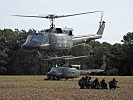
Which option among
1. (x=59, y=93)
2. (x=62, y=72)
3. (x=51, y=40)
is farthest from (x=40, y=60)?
(x=59, y=93)

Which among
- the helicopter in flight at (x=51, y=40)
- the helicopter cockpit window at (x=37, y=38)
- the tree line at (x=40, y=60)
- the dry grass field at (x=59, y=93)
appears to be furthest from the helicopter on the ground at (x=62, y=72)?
the tree line at (x=40, y=60)

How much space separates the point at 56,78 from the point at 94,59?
5693cm

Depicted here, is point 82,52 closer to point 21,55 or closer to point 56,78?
point 21,55

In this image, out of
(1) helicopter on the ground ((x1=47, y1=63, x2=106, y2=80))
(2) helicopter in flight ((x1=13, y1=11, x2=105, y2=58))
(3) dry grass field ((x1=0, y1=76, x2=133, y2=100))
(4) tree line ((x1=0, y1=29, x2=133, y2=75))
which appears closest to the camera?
(3) dry grass field ((x1=0, y1=76, x2=133, y2=100))

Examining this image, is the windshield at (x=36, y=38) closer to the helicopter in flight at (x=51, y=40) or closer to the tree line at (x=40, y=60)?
the helicopter in flight at (x=51, y=40)

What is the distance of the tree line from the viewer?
98081 millimetres

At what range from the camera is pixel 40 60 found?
94.4 meters

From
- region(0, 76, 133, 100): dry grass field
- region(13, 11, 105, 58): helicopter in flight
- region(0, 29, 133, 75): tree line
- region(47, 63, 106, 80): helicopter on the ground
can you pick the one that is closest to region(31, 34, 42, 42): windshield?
region(13, 11, 105, 58): helicopter in flight

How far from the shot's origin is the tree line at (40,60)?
98081 mm

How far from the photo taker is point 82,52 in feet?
338

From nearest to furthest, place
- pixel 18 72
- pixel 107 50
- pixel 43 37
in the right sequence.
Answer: pixel 43 37 → pixel 18 72 → pixel 107 50

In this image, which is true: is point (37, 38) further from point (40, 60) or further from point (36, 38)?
point (40, 60)

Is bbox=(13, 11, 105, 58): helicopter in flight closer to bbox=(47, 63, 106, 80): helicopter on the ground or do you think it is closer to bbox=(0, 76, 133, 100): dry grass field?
bbox=(47, 63, 106, 80): helicopter on the ground

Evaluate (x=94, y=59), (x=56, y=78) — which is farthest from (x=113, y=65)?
(x=56, y=78)
